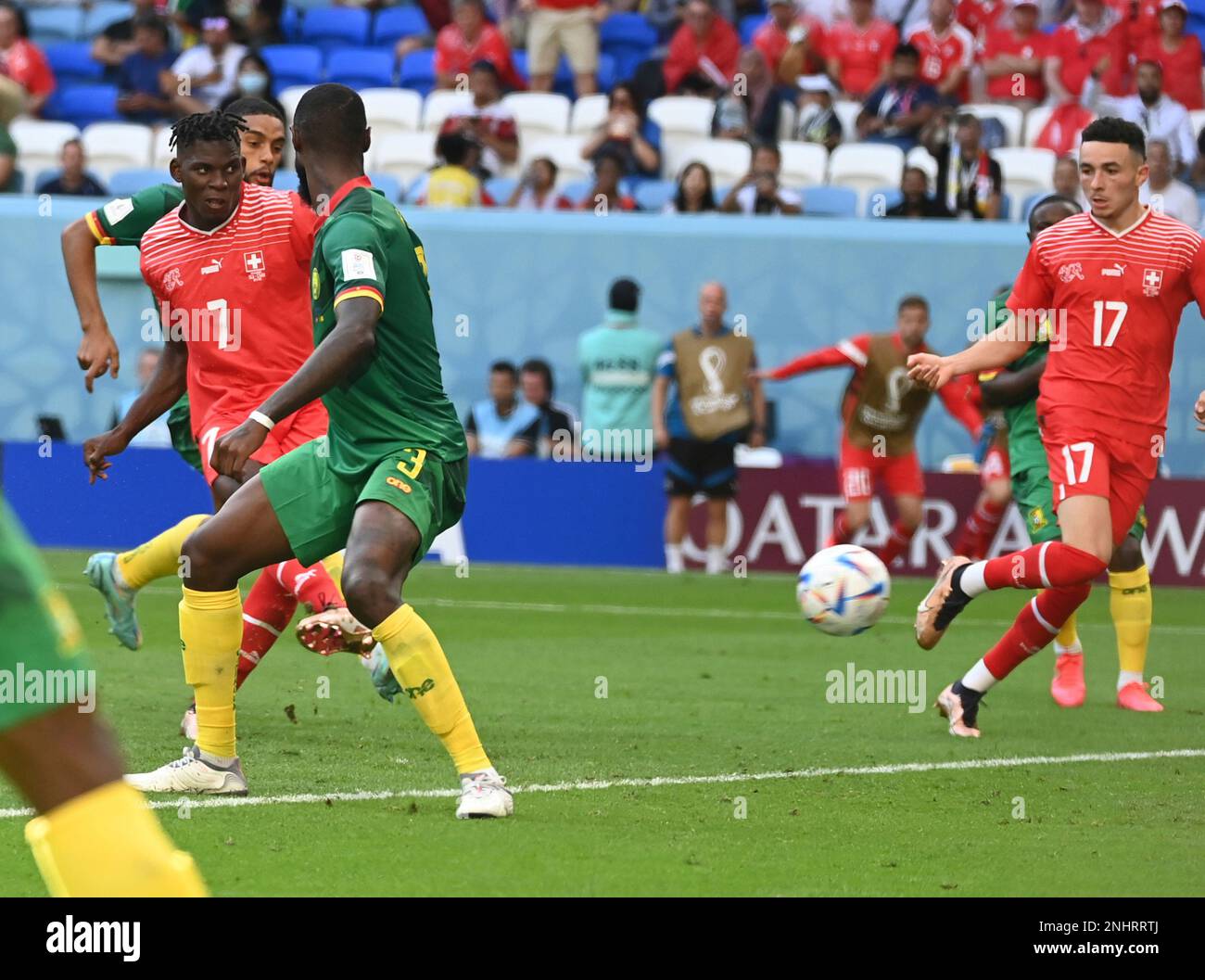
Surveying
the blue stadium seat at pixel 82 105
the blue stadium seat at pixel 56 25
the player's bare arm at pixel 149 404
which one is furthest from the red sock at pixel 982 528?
the blue stadium seat at pixel 56 25

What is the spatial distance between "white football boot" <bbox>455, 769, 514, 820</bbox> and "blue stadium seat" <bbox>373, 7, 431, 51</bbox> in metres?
17.0

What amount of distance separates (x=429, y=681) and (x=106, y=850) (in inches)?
121

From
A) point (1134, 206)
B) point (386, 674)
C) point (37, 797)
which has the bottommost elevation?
point (386, 674)

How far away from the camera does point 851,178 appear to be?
19062mm

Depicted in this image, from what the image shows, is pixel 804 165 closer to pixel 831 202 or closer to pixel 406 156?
pixel 831 202

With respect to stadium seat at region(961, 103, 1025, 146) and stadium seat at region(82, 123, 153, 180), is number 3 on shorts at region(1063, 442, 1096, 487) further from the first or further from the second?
stadium seat at region(82, 123, 153, 180)

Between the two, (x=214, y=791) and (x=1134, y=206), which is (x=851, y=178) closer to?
(x=1134, y=206)

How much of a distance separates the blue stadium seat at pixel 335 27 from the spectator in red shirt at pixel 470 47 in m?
1.80

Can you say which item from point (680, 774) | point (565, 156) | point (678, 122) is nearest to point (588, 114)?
point (565, 156)

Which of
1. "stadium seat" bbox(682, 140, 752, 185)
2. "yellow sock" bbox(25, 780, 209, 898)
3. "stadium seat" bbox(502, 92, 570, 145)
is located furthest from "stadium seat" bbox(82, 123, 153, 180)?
"yellow sock" bbox(25, 780, 209, 898)

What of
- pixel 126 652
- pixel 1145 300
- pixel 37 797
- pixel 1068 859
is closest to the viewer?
pixel 37 797
